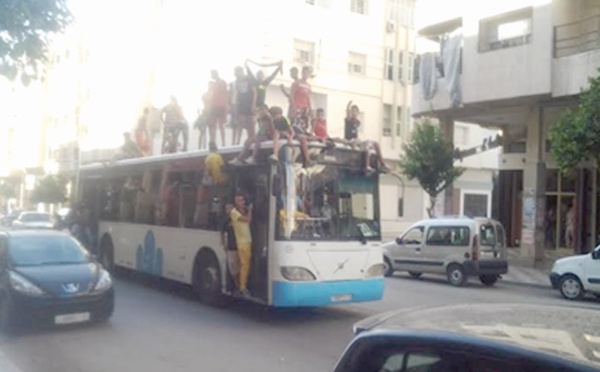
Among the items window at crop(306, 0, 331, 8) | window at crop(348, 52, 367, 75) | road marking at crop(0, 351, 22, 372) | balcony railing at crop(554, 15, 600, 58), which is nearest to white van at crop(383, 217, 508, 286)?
balcony railing at crop(554, 15, 600, 58)

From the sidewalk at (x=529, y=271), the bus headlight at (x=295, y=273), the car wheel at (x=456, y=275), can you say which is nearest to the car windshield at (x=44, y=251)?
the bus headlight at (x=295, y=273)

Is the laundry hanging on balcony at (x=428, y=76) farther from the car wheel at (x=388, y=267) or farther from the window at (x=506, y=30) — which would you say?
the car wheel at (x=388, y=267)

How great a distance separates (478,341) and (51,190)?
51.1m

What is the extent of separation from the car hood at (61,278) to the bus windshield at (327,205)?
2.97m

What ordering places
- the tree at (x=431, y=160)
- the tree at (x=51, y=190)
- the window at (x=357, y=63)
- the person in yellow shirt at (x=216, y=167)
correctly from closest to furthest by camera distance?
1. the person in yellow shirt at (x=216, y=167)
2. the tree at (x=431, y=160)
3. the window at (x=357, y=63)
4. the tree at (x=51, y=190)

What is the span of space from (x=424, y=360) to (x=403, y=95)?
135ft

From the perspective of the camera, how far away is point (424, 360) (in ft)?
9.39

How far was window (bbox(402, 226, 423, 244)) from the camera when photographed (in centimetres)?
1955

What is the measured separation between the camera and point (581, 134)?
58.1 feet

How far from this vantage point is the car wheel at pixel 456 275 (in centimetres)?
1831

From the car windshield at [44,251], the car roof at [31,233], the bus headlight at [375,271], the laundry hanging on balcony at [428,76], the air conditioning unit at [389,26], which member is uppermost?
the air conditioning unit at [389,26]

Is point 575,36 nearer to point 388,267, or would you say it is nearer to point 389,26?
point 388,267

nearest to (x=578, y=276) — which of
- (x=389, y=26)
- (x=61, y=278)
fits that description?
(x=61, y=278)

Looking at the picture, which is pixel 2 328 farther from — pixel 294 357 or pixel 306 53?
pixel 306 53
